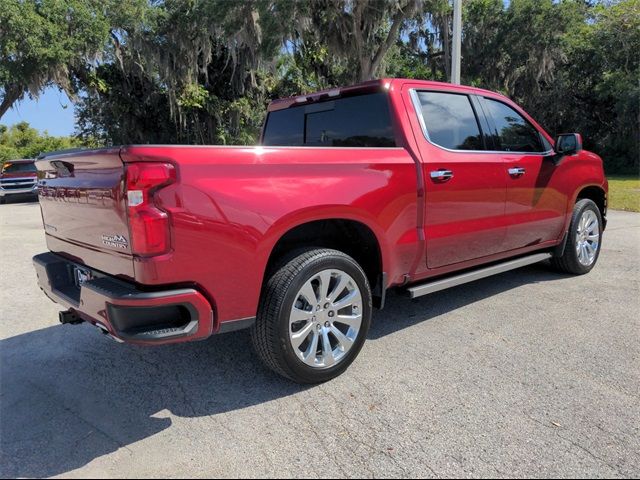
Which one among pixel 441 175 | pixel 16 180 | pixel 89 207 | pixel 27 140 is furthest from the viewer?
pixel 27 140

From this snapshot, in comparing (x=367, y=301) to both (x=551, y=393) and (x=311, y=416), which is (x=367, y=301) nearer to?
(x=311, y=416)

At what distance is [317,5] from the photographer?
54.5 ft

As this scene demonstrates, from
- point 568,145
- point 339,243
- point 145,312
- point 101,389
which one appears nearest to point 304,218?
point 339,243

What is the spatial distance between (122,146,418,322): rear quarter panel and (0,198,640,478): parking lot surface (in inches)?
27.0

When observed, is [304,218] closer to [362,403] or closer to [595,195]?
[362,403]

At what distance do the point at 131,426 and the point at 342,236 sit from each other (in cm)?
186

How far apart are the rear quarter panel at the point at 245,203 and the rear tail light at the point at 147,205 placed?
0.04m

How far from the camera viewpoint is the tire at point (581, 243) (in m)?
5.55

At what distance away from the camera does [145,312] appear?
103 inches

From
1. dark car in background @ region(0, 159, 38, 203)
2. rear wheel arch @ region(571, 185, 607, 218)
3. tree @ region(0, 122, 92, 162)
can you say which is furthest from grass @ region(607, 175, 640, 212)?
tree @ region(0, 122, 92, 162)

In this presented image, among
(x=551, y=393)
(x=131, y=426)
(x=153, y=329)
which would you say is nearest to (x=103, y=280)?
(x=153, y=329)

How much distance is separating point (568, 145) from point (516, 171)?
0.92m

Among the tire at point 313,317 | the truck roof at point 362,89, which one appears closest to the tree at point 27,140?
the truck roof at point 362,89

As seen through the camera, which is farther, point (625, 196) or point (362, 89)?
point (625, 196)
